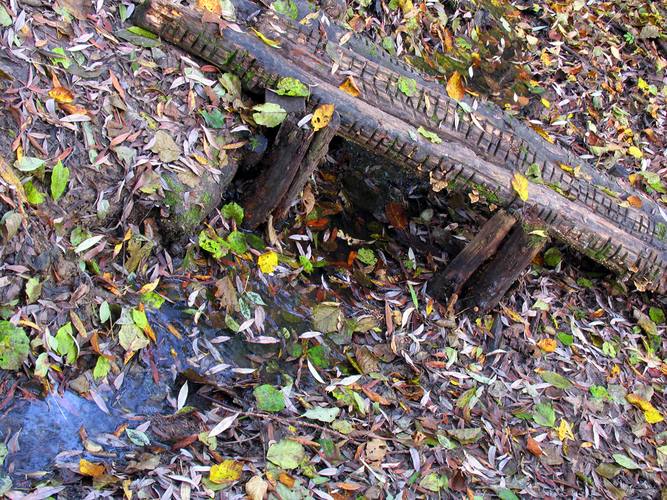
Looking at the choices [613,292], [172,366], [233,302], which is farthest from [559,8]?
[172,366]

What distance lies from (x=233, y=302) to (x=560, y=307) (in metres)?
2.69

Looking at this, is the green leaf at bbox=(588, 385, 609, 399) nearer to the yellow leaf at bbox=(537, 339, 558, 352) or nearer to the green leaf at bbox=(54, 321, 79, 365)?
the yellow leaf at bbox=(537, 339, 558, 352)

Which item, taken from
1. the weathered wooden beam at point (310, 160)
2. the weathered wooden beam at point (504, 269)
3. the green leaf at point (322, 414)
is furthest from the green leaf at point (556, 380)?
the weathered wooden beam at point (310, 160)

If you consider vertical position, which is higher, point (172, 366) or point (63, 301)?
point (63, 301)

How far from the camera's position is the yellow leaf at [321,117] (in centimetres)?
400

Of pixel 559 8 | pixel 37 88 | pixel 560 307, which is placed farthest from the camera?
pixel 559 8

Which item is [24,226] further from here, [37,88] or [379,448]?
[379,448]

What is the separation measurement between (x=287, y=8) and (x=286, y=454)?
3028 millimetres

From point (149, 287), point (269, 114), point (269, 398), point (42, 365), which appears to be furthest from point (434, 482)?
point (269, 114)

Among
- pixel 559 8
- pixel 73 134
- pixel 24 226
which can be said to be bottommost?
pixel 24 226

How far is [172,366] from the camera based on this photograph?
353cm

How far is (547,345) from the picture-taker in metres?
4.73

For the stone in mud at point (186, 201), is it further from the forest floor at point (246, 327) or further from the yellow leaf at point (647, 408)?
the yellow leaf at point (647, 408)

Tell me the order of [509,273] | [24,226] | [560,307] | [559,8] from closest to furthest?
[24,226], [509,273], [560,307], [559,8]
